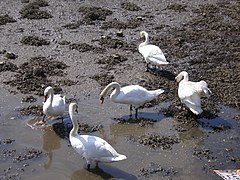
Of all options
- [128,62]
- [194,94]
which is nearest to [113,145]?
[194,94]

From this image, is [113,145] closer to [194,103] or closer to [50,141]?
[50,141]

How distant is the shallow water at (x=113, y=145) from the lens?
28.7ft

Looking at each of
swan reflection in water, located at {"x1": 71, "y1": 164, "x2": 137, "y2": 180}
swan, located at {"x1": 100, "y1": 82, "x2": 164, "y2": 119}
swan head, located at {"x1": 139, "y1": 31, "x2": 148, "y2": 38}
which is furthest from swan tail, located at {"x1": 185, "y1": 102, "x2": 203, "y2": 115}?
swan head, located at {"x1": 139, "y1": 31, "x2": 148, "y2": 38}

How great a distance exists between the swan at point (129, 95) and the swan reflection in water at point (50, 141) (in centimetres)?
126

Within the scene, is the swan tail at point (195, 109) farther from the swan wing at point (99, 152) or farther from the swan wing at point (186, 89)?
the swan wing at point (99, 152)

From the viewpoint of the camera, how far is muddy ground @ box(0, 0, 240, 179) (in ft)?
31.4

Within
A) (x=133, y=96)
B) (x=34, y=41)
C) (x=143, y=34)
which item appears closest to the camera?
(x=133, y=96)

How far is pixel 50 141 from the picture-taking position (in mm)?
9641

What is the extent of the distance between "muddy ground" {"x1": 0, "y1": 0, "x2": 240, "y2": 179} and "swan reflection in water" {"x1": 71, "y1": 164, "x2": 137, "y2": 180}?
0.05 m

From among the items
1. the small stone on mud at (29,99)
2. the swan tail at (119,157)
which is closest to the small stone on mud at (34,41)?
the small stone on mud at (29,99)

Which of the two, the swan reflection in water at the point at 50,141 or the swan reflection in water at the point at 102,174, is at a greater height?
the swan reflection in water at the point at 102,174

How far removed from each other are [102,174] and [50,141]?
55.4 inches

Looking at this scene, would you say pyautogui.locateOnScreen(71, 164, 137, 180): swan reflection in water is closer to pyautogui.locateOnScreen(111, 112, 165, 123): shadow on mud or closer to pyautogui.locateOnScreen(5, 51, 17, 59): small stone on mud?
pyautogui.locateOnScreen(111, 112, 165, 123): shadow on mud

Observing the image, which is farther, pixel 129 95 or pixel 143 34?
pixel 143 34
